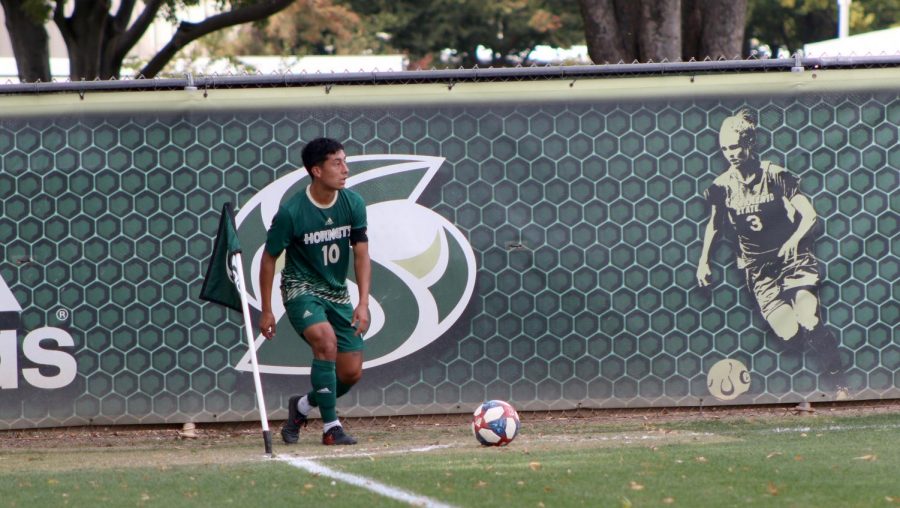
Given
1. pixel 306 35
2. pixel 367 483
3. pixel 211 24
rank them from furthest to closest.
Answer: pixel 306 35 → pixel 211 24 → pixel 367 483

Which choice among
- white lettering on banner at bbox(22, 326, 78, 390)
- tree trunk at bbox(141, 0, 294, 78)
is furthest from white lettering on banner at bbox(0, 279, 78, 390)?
tree trunk at bbox(141, 0, 294, 78)

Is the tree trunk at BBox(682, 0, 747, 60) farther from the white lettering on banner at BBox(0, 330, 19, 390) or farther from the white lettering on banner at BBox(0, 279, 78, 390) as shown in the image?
the white lettering on banner at BBox(0, 330, 19, 390)

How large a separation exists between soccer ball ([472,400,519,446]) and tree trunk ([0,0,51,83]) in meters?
12.3

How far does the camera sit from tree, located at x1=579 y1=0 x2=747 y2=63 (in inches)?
476

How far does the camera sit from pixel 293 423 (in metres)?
7.71

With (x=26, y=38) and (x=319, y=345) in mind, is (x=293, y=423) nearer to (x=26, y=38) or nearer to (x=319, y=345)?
(x=319, y=345)

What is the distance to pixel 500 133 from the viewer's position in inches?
326

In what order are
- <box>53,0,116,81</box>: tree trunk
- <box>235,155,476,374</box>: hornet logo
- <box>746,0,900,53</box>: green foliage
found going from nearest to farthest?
1. <box>235,155,476,374</box>: hornet logo
2. <box>53,0,116,81</box>: tree trunk
3. <box>746,0,900,53</box>: green foliage

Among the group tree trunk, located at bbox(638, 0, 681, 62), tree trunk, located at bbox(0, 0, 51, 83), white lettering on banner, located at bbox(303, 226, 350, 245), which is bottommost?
white lettering on banner, located at bbox(303, 226, 350, 245)

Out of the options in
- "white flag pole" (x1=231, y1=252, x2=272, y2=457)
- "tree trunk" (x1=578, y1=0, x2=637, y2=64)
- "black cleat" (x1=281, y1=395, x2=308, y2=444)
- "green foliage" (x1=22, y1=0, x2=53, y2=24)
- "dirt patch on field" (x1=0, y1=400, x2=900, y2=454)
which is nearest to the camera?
"white flag pole" (x1=231, y1=252, x2=272, y2=457)

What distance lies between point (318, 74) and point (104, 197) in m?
1.55

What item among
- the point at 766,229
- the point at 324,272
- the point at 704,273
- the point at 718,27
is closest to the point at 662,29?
the point at 718,27

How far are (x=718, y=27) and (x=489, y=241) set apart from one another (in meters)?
5.44

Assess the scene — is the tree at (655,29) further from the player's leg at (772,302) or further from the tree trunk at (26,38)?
the tree trunk at (26,38)
